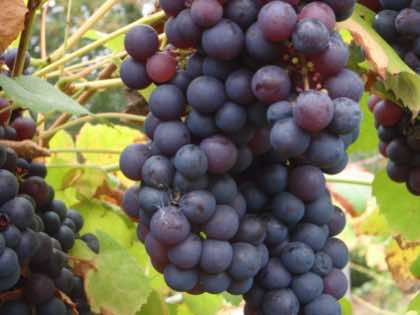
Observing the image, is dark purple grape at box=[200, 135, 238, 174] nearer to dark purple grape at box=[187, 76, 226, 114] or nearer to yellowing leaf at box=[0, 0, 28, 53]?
dark purple grape at box=[187, 76, 226, 114]

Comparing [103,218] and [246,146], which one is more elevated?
[246,146]

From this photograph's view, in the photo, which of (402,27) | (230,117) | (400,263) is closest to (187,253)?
(230,117)

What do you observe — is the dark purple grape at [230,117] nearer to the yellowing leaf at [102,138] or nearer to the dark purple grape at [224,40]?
the dark purple grape at [224,40]

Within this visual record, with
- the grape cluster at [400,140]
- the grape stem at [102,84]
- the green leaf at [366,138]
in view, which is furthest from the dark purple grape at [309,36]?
the green leaf at [366,138]

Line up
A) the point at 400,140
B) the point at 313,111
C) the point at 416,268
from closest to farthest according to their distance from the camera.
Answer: the point at 313,111, the point at 400,140, the point at 416,268

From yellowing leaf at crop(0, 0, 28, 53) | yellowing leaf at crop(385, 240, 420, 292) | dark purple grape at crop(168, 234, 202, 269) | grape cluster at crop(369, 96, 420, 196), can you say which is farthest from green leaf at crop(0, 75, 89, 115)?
yellowing leaf at crop(385, 240, 420, 292)

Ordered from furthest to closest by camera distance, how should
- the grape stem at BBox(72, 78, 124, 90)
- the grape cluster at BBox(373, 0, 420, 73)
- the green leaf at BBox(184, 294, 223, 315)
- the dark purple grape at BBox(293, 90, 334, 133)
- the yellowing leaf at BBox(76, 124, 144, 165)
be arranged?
1. the yellowing leaf at BBox(76, 124, 144, 165)
2. the green leaf at BBox(184, 294, 223, 315)
3. the grape stem at BBox(72, 78, 124, 90)
4. the grape cluster at BBox(373, 0, 420, 73)
5. the dark purple grape at BBox(293, 90, 334, 133)

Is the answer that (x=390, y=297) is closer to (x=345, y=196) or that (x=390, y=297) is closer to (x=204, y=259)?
(x=345, y=196)

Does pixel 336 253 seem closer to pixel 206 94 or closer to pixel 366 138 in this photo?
pixel 206 94

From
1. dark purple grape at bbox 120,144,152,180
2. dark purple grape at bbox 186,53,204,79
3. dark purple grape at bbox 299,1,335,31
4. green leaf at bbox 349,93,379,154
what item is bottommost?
green leaf at bbox 349,93,379,154
